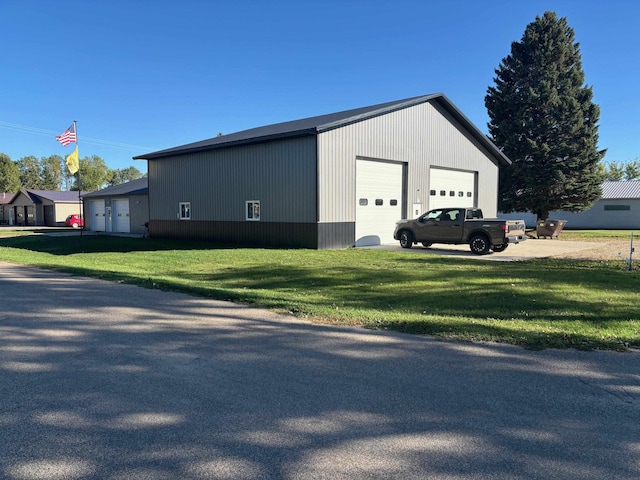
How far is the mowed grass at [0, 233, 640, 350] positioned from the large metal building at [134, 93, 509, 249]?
306cm

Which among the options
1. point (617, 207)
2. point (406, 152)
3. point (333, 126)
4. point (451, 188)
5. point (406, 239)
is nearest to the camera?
point (333, 126)

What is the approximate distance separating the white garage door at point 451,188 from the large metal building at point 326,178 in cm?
6

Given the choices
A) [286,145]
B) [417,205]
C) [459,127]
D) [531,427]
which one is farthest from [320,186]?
[531,427]

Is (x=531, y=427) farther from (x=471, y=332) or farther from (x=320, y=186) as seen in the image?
(x=320, y=186)

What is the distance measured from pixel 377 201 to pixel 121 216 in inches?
843

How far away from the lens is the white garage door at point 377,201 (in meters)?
20.4

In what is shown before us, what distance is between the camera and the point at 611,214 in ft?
137


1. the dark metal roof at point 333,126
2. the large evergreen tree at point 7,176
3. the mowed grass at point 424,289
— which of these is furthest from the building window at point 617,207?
the large evergreen tree at point 7,176

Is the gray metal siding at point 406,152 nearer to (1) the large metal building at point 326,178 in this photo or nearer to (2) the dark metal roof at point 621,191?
(1) the large metal building at point 326,178

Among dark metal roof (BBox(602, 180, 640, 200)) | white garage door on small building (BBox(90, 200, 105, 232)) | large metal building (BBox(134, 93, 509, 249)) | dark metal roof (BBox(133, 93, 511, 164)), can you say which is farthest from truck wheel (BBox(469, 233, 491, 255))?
dark metal roof (BBox(602, 180, 640, 200))

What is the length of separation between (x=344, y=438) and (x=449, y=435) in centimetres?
77

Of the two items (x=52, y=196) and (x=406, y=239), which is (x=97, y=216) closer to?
(x=52, y=196)

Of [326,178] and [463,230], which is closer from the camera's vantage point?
[463,230]

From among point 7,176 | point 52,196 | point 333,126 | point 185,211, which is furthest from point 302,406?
point 7,176
